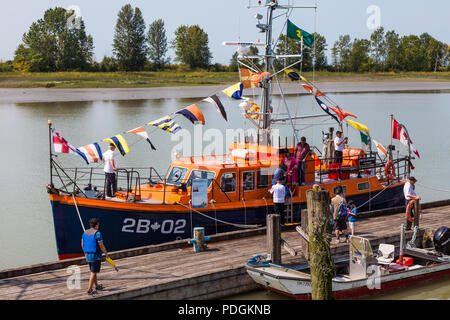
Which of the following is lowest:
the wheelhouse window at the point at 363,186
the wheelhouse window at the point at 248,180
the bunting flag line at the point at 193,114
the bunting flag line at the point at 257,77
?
the wheelhouse window at the point at 363,186

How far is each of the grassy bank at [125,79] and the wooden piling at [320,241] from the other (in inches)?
2415

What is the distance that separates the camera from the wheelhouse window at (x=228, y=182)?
1501cm

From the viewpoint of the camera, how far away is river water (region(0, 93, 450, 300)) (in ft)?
61.6

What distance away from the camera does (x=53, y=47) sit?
263 feet

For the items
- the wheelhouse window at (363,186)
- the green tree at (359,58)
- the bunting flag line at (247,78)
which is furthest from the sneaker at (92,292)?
the green tree at (359,58)

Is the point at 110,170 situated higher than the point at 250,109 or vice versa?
the point at 250,109

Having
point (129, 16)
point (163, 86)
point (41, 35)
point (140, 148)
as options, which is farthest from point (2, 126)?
point (129, 16)

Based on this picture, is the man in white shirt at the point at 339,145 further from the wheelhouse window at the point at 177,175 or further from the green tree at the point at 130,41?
the green tree at the point at 130,41

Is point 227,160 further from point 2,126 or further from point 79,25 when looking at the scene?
point 79,25

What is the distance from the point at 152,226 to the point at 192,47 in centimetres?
8828

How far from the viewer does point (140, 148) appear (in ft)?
109

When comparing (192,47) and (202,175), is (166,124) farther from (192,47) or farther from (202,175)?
(192,47)

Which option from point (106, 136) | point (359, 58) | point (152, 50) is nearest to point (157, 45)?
point (152, 50)
